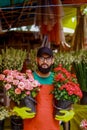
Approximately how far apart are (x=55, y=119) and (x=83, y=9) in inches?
104

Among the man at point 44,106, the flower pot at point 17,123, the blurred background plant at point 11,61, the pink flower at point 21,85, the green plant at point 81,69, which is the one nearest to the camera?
the pink flower at point 21,85

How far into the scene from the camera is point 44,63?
2973 millimetres

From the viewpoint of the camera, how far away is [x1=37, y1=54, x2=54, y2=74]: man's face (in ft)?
9.69

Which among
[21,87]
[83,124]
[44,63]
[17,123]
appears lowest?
→ [83,124]

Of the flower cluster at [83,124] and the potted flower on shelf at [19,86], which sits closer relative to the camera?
the potted flower on shelf at [19,86]

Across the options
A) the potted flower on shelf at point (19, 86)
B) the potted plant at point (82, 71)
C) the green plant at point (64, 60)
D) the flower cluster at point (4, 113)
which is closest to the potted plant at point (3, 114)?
the flower cluster at point (4, 113)

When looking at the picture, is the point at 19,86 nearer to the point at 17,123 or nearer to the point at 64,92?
the point at 64,92

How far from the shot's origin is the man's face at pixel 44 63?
295 cm

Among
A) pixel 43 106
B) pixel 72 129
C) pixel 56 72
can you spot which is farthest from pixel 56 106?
pixel 72 129

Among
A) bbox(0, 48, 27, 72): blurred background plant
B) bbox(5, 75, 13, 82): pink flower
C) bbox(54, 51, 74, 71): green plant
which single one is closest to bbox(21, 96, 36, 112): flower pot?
bbox(5, 75, 13, 82): pink flower

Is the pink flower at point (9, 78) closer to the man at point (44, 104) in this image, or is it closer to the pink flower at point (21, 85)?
the pink flower at point (21, 85)

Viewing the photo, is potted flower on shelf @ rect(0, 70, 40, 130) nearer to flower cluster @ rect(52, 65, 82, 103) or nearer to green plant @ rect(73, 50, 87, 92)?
flower cluster @ rect(52, 65, 82, 103)

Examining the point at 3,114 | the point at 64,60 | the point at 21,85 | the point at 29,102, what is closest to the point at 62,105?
the point at 29,102

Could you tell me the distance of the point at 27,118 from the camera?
2895 millimetres
